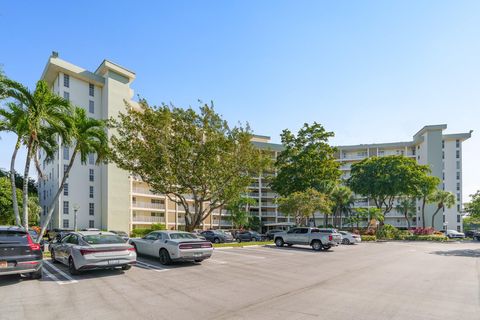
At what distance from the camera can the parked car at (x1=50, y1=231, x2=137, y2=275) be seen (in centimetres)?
1122

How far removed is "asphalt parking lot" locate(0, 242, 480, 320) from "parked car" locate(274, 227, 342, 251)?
977cm

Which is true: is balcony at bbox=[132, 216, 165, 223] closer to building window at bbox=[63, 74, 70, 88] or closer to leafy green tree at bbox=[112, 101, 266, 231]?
building window at bbox=[63, 74, 70, 88]

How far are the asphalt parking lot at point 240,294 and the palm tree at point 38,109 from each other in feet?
21.4

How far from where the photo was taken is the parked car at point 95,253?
1122 cm

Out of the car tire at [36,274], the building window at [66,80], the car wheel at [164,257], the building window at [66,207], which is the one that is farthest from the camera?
the building window at [66,80]

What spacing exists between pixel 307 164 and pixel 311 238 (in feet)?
60.4

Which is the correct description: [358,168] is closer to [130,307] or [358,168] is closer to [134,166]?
[134,166]

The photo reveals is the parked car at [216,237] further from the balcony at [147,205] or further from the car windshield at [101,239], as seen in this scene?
the balcony at [147,205]

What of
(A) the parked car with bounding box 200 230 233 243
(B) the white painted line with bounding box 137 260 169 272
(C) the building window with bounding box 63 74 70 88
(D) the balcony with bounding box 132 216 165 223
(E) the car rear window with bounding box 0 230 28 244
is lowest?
(D) the balcony with bounding box 132 216 165 223

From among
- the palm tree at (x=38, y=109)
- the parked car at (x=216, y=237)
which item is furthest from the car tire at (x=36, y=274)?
the parked car at (x=216, y=237)

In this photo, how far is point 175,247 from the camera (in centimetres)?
1405

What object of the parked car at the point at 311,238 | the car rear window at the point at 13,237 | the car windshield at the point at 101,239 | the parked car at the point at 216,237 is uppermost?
the car rear window at the point at 13,237

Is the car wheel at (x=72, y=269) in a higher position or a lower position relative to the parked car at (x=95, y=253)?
lower

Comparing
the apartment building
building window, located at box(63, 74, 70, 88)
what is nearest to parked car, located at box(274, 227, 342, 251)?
the apartment building
